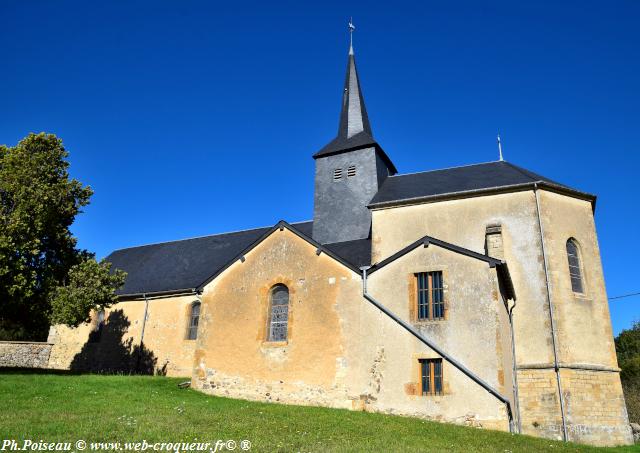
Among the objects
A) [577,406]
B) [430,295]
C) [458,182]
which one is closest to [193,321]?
[430,295]

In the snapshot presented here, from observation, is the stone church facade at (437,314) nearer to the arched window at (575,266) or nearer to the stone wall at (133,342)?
the arched window at (575,266)

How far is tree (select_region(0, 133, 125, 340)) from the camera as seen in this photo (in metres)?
17.4

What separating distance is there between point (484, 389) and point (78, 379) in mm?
13244

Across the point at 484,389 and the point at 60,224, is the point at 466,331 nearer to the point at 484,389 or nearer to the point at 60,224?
the point at 484,389

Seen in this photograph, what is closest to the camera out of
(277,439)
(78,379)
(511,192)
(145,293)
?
(277,439)

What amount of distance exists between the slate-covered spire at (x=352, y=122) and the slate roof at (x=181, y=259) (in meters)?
4.53

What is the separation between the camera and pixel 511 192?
63.1 ft

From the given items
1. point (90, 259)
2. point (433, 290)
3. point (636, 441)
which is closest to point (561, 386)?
point (636, 441)

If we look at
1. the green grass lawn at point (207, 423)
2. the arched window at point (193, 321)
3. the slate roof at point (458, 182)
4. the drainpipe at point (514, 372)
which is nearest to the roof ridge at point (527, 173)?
the slate roof at point (458, 182)

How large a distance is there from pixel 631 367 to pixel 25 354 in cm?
3651

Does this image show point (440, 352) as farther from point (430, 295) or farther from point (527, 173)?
point (527, 173)

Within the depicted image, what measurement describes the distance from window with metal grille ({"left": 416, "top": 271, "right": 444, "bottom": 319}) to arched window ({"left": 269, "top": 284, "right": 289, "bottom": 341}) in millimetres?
4660

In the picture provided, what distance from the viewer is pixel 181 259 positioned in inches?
1094

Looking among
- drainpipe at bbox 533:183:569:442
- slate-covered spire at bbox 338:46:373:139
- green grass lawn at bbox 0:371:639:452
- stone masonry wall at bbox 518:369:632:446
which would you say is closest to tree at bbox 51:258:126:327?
green grass lawn at bbox 0:371:639:452
